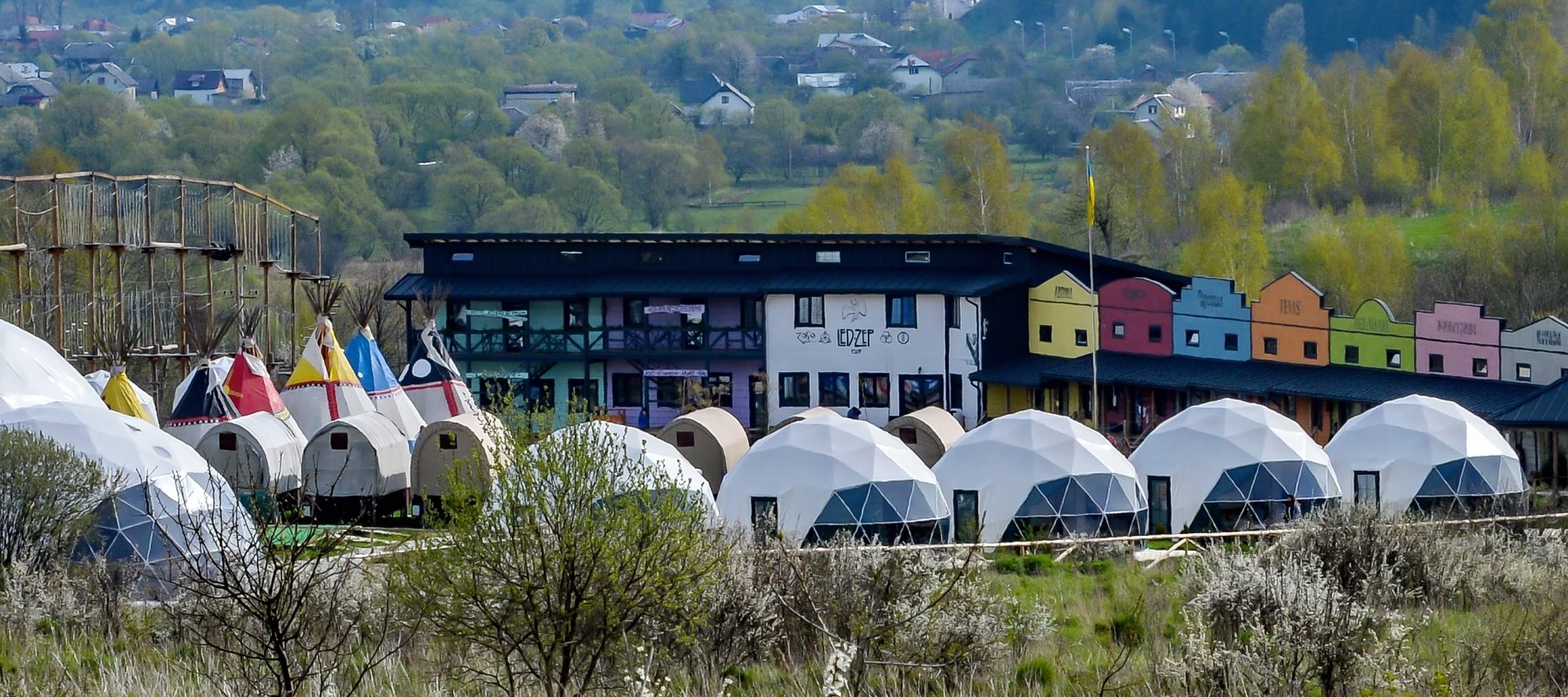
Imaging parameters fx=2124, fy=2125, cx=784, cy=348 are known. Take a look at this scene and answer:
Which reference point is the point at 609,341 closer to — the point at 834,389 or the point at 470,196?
the point at 834,389

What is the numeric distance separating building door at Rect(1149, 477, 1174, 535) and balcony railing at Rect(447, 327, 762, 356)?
19055mm

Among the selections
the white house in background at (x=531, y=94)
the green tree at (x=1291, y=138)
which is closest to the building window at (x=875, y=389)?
the green tree at (x=1291, y=138)

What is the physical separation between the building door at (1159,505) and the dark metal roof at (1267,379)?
7.05 meters

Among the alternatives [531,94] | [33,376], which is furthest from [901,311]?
[531,94]

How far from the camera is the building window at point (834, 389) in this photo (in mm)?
49688

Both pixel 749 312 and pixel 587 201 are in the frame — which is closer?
pixel 749 312

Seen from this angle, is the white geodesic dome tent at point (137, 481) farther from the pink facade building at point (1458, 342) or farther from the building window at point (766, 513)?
the pink facade building at point (1458, 342)

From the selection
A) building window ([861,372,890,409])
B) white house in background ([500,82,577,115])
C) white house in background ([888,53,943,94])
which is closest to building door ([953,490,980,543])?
building window ([861,372,890,409])

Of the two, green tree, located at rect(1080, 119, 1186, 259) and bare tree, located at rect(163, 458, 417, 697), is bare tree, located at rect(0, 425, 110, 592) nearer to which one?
bare tree, located at rect(163, 458, 417, 697)

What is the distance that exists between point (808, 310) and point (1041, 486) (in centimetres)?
1957

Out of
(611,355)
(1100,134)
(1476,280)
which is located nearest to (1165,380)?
(611,355)

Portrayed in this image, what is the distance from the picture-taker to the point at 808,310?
164ft

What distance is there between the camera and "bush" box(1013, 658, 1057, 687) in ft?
56.3

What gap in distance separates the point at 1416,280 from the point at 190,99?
105 meters
